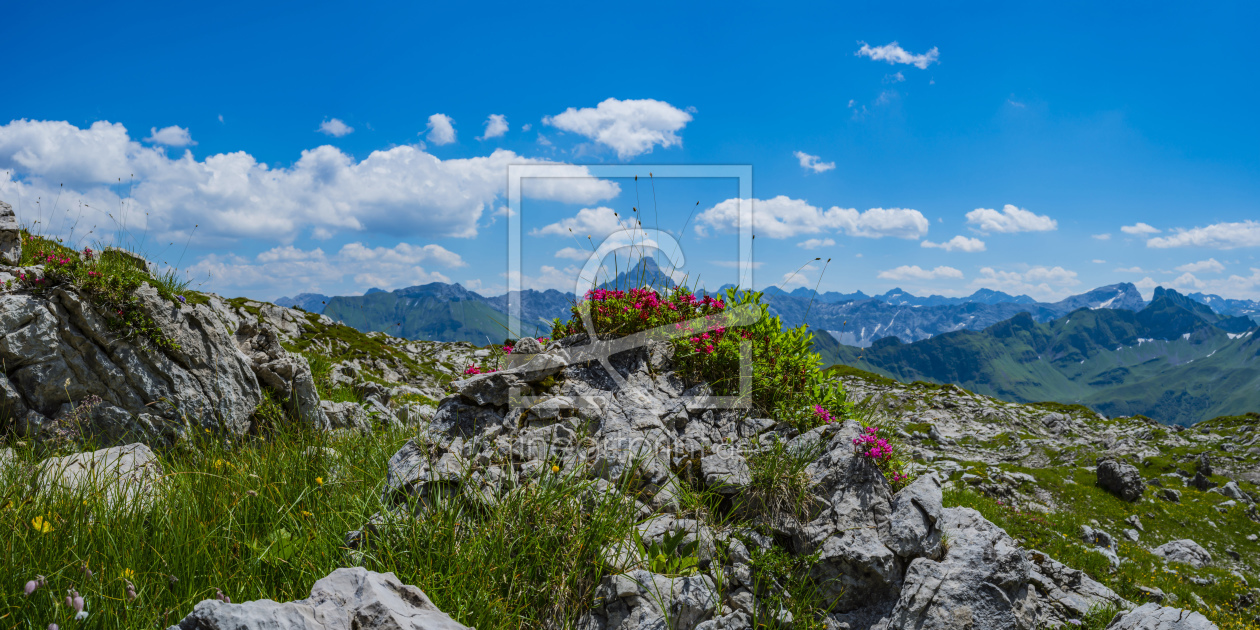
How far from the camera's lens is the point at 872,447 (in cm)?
720

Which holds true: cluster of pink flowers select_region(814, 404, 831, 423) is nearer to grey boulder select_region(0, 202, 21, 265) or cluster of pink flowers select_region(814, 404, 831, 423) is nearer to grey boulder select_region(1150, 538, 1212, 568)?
grey boulder select_region(0, 202, 21, 265)

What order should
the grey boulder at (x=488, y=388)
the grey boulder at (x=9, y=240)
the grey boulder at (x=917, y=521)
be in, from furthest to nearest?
the grey boulder at (x=9, y=240)
the grey boulder at (x=488, y=388)
the grey boulder at (x=917, y=521)

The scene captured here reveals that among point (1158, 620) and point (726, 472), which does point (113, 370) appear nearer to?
point (726, 472)

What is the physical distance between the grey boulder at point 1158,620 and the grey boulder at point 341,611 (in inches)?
343

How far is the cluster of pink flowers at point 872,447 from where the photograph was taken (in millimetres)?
7203

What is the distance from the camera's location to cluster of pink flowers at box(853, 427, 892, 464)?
720 cm

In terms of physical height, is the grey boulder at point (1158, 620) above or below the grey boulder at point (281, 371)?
below

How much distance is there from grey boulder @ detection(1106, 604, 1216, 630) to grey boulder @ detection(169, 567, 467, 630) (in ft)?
28.6

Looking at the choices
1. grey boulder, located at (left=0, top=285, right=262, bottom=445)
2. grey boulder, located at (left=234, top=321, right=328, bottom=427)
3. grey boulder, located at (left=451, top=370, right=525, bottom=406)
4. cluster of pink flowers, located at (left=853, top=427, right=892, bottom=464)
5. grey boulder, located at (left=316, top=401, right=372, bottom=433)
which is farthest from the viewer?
grey boulder, located at (left=316, top=401, right=372, bottom=433)

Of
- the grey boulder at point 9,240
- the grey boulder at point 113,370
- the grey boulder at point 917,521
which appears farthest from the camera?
the grey boulder at point 9,240

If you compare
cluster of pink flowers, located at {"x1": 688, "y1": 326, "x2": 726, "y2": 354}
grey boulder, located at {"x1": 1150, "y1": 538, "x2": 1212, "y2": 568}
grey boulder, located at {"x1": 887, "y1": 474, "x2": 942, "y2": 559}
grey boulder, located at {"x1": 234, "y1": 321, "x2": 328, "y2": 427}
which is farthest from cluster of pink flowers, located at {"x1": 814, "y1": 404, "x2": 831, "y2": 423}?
grey boulder, located at {"x1": 1150, "y1": 538, "x2": 1212, "y2": 568}

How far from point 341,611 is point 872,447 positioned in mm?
6268

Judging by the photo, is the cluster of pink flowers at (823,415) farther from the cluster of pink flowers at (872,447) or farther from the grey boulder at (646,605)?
the grey boulder at (646,605)

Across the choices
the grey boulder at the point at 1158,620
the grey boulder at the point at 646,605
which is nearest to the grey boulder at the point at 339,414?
the grey boulder at the point at 646,605
